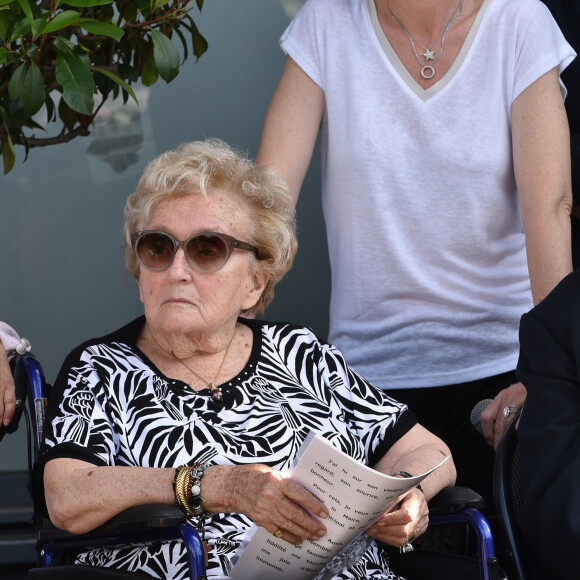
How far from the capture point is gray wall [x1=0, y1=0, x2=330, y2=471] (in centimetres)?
425

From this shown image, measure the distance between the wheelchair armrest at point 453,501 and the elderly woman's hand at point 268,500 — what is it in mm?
427

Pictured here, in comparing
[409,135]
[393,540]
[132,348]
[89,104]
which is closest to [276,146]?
[409,135]

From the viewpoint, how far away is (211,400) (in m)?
2.57

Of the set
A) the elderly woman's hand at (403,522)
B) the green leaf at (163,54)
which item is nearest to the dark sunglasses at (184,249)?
the green leaf at (163,54)

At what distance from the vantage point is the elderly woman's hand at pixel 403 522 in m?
2.29

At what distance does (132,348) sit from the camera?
8.70ft

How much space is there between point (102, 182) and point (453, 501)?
2.36 meters

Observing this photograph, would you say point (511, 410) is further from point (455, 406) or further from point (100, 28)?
point (100, 28)

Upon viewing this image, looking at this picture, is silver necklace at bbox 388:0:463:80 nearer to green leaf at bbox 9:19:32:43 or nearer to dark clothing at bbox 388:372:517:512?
dark clothing at bbox 388:372:517:512

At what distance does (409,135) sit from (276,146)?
40cm

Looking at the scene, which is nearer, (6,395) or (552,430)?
(552,430)

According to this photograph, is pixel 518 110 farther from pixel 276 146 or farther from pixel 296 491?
pixel 296 491

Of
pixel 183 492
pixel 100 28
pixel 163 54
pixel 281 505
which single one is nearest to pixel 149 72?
pixel 163 54

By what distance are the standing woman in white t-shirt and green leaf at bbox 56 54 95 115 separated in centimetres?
65
